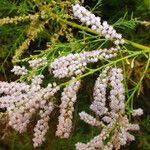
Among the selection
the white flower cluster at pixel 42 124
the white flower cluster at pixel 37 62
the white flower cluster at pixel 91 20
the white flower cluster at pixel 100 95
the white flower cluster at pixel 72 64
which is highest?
the white flower cluster at pixel 91 20

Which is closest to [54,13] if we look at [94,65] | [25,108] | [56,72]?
[94,65]

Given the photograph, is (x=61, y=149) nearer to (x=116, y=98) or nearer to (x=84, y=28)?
(x=84, y=28)

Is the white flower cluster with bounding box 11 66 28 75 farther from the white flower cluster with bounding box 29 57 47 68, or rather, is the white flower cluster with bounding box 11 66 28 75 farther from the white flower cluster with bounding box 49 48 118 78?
the white flower cluster with bounding box 49 48 118 78

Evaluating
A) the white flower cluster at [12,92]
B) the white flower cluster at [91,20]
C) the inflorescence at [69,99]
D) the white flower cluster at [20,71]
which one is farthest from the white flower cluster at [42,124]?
the white flower cluster at [91,20]

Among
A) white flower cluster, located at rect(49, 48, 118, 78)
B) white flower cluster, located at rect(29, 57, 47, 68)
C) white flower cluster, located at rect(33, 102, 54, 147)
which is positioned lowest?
white flower cluster, located at rect(33, 102, 54, 147)

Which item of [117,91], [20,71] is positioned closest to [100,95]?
[117,91]

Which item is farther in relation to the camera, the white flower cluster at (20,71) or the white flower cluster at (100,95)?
the white flower cluster at (20,71)

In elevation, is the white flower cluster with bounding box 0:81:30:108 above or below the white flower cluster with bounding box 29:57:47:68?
below

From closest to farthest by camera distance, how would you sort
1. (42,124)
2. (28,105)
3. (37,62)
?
(28,105) → (42,124) → (37,62)

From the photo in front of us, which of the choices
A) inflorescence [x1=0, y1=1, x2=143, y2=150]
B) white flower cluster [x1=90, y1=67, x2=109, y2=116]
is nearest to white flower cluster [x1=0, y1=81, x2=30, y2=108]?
inflorescence [x1=0, y1=1, x2=143, y2=150]

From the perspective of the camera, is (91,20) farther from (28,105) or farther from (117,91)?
(28,105)

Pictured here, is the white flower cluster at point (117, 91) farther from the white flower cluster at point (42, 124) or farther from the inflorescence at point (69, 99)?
the white flower cluster at point (42, 124)
